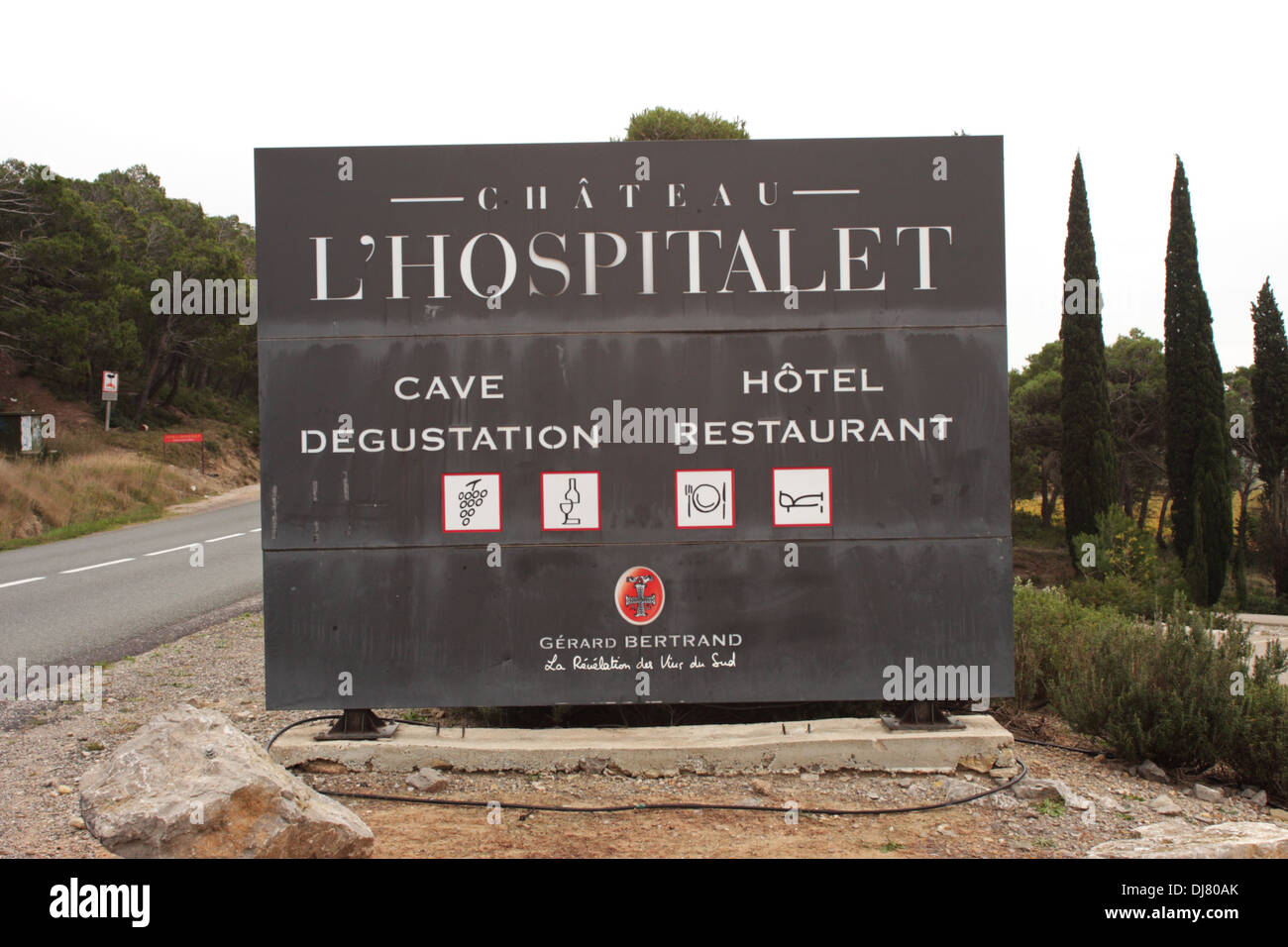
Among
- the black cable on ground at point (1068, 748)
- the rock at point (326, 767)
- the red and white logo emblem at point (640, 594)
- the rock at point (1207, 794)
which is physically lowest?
the rock at point (1207, 794)

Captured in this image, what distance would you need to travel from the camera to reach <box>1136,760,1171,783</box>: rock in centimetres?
560

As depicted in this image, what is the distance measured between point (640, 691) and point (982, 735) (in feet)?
6.54

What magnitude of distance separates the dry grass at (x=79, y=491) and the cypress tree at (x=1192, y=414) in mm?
27531

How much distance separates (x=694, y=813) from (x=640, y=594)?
124 cm

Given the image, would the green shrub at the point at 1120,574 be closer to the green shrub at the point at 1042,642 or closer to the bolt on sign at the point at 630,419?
the green shrub at the point at 1042,642

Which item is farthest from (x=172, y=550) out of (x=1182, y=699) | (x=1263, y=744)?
(x=1263, y=744)

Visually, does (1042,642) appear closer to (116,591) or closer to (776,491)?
(776,491)

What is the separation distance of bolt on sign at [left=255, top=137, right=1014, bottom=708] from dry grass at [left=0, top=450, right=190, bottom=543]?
17115 millimetres

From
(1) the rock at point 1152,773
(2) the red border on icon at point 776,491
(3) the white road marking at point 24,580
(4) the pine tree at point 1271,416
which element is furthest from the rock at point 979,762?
(4) the pine tree at point 1271,416

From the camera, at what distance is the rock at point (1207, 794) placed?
5.30 metres

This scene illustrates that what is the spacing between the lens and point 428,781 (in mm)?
5305

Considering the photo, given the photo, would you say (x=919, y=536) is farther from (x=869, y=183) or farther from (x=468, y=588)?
(x=468, y=588)

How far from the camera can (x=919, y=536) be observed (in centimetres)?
556

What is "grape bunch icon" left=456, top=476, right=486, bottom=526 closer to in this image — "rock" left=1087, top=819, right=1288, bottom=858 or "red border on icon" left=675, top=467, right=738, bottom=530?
"red border on icon" left=675, top=467, right=738, bottom=530
